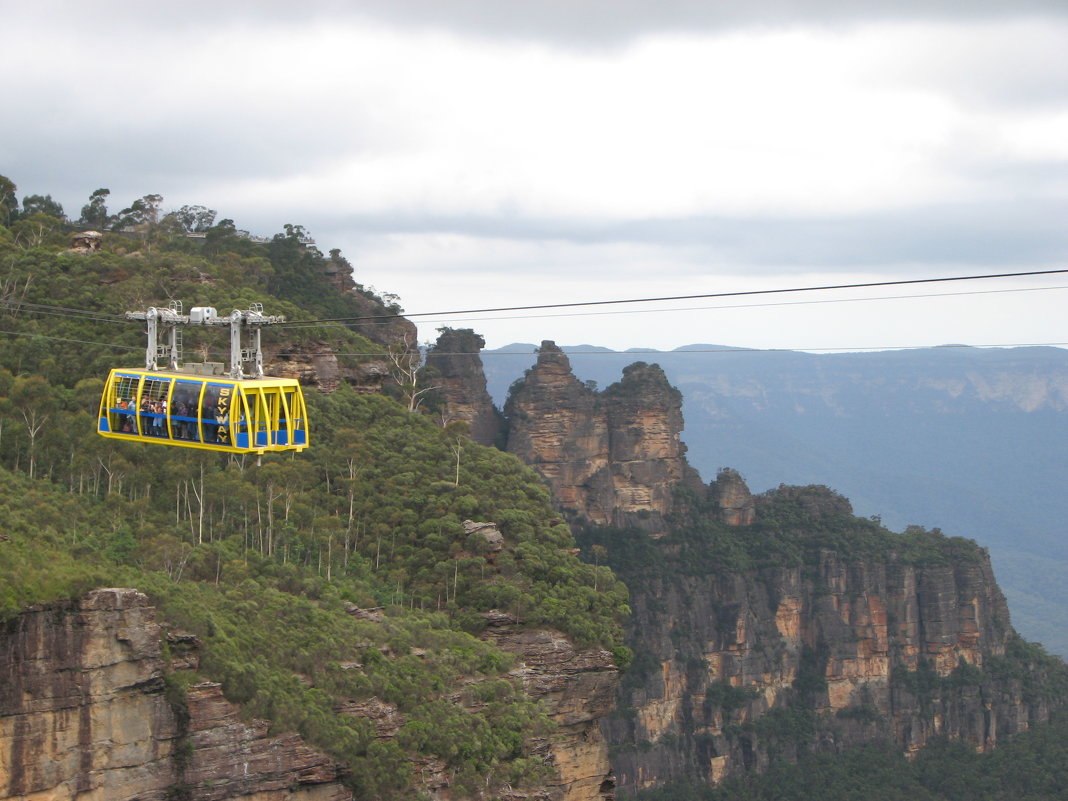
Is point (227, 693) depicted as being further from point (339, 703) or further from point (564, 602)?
point (564, 602)

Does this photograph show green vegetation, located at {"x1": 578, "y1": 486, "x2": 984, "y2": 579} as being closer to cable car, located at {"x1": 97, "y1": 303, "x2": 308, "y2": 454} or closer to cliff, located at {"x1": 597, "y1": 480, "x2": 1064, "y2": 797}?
cliff, located at {"x1": 597, "y1": 480, "x2": 1064, "y2": 797}

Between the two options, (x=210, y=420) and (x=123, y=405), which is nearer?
(x=210, y=420)

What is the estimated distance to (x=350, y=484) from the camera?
161ft

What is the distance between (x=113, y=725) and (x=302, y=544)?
12.4m

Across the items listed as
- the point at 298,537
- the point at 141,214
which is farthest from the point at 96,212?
the point at 298,537

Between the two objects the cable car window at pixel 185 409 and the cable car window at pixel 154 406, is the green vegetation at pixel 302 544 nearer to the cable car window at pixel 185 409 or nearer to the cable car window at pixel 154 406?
the cable car window at pixel 154 406

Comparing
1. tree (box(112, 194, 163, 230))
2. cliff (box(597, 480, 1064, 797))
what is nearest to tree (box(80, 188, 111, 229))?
tree (box(112, 194, 163, 230))

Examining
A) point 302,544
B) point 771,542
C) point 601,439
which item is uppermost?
point 302,544

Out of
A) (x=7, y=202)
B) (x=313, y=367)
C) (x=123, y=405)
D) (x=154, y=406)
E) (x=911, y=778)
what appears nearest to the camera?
(x=154, y=406)

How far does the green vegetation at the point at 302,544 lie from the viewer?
37.2 meters

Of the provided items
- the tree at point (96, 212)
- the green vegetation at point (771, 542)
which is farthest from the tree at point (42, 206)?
the green vegetation at point (771, 542)

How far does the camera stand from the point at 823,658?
97.1m

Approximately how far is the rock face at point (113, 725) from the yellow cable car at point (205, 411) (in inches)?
179

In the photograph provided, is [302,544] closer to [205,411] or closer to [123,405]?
[123,405]
